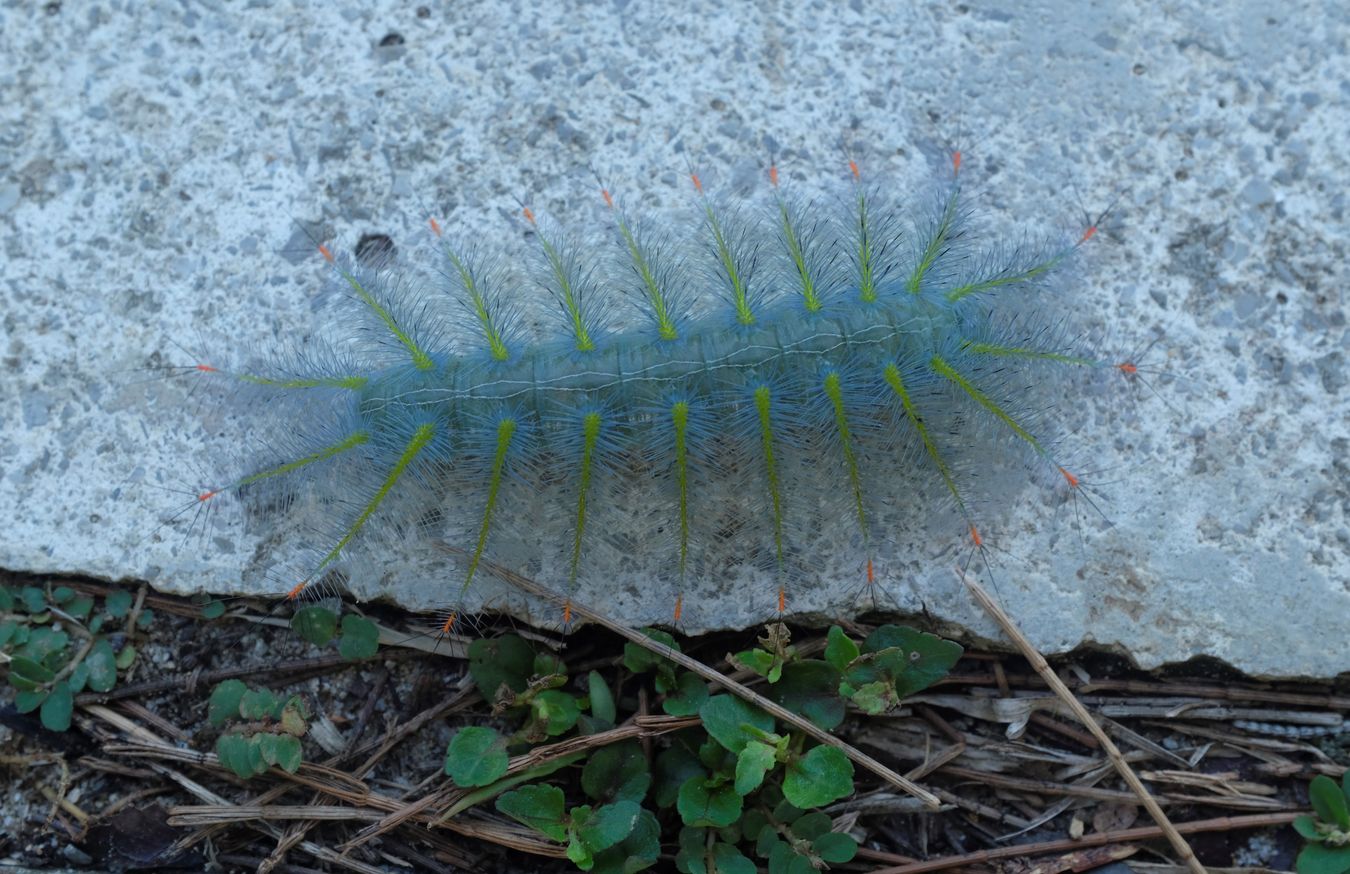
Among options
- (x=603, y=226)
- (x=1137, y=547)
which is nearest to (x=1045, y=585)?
(x=1137, y=547)

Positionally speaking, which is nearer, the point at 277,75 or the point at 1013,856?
the point at 1013,856

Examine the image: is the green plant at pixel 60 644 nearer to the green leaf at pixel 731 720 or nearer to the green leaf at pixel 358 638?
the green leaf at pixel 358 638

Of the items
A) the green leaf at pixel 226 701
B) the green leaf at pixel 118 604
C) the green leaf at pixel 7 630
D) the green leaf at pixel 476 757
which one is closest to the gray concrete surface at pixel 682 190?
the green leaf at pixel 118 604

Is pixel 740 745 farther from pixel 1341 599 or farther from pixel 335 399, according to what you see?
pixel 1341 599

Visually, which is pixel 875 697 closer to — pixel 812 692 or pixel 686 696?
pixel 812 692

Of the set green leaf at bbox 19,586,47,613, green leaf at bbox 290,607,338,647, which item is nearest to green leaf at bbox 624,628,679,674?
green leaf at bbox 290,607,338,647
